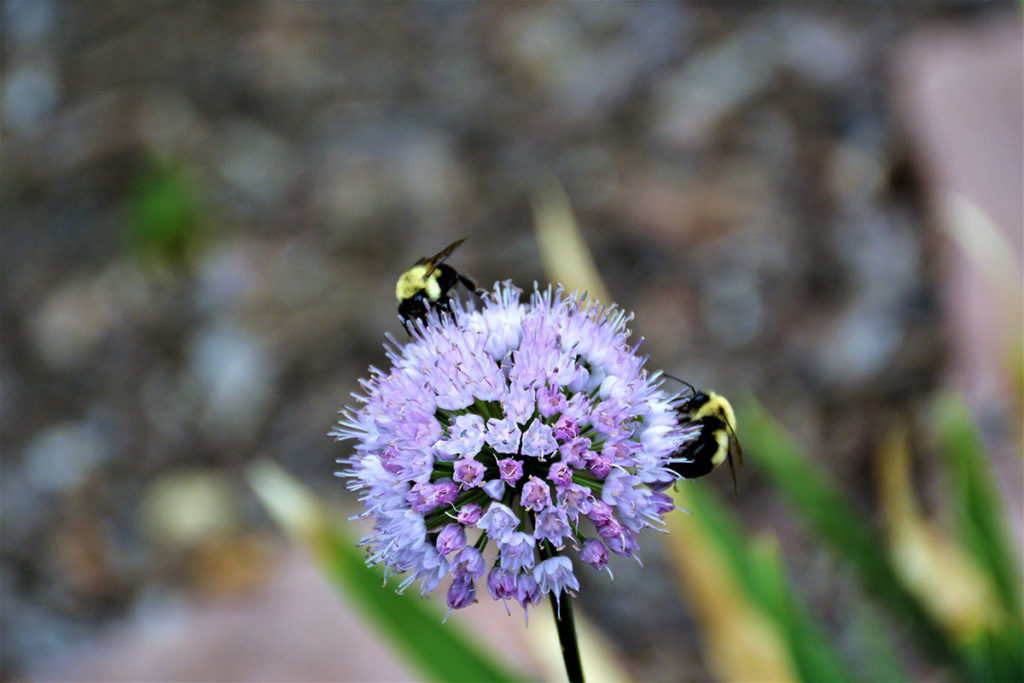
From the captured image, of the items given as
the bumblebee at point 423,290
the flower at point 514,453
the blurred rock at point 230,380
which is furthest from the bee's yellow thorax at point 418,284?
the blurred rock at point 230,380

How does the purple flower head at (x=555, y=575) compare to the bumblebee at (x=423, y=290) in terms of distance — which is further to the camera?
the bumblebee at (x=423, y=290)

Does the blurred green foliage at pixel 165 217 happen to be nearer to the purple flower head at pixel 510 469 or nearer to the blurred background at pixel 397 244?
the blurred background at pixel 397 244

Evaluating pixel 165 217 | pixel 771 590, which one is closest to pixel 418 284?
pixel 771 590

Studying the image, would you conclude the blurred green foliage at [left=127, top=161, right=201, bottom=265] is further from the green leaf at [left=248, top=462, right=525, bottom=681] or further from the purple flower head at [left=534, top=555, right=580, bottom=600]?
the purple flower head at [left=534, top=555, right=580, bottom=600]

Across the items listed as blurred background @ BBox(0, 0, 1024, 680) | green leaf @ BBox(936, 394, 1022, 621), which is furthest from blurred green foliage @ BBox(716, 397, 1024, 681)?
blurred background @ BBox(0, 0, 1024, 680)

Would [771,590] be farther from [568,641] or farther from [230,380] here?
[230,380]

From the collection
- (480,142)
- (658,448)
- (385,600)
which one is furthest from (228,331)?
(658,448)

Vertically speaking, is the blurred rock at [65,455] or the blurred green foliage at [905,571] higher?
the blurred rock at [65,455]
